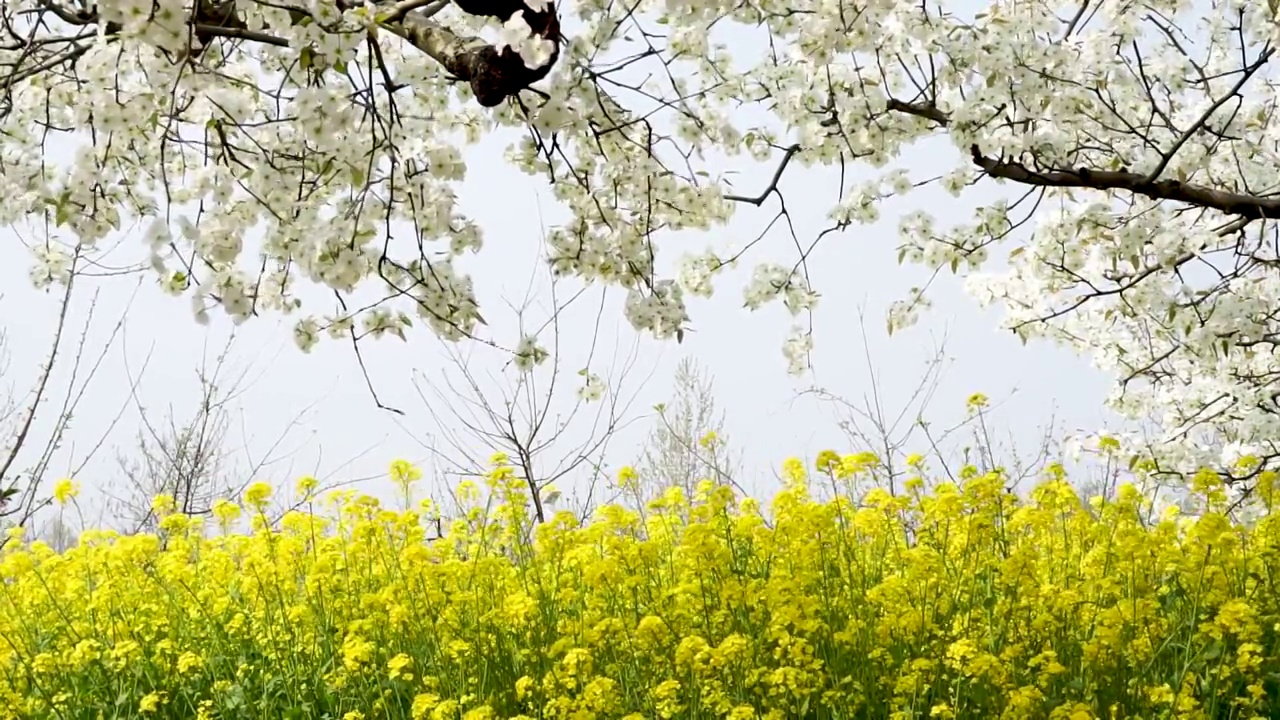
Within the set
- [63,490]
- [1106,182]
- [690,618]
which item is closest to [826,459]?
[690,618]

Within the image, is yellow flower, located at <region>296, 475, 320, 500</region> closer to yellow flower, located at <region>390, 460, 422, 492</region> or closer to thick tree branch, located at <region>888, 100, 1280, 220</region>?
yellow flower, located at <region>390, 460, 422, 492</region>

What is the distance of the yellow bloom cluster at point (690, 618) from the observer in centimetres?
284

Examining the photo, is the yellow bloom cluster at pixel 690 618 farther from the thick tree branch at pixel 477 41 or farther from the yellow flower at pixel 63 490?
the thick tree branch at pixel 477 41

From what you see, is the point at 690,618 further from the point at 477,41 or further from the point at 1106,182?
the point at 1106,182

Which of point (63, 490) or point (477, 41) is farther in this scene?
point (63, 490)

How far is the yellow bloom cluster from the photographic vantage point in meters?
2.84

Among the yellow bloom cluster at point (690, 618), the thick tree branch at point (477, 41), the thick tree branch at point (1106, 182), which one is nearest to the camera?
the thick tree branch at point (477, 41)

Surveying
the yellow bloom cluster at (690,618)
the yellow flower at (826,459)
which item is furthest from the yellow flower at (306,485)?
the yellow flower at (826,459)

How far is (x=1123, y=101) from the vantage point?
503 centimetres

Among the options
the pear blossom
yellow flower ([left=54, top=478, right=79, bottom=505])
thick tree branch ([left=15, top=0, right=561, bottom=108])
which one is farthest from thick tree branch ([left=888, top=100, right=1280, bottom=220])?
yellow flower ([left=54, top=478, right=79, bottom=505])

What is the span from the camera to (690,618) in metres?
3.37

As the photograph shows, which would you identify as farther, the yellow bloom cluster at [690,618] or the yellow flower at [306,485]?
the yellow flower at [306,485]

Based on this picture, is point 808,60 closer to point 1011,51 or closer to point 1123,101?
point 1011,51

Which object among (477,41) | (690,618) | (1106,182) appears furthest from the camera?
(1106,182)
